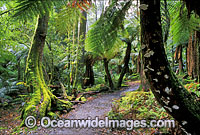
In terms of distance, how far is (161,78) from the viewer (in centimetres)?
106

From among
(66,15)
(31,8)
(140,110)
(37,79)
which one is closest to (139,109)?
(140,110)

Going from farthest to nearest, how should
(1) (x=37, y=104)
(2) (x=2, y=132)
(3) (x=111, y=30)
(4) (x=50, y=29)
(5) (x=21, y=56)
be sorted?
(4) (x=50, y=29), (5) (x=21, y=56), (1) (x=37, y=104), (2) (x=2, y=132), (3) (x=111, y=30)

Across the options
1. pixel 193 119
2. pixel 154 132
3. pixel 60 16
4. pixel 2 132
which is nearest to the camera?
pixel 193 119

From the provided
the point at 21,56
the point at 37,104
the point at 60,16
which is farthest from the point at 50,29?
the point at 60,16

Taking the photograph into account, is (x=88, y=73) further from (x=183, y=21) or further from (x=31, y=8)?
(x=31, y=8)

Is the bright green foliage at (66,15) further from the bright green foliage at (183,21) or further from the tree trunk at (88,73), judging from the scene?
the tree trunk at (88,73)

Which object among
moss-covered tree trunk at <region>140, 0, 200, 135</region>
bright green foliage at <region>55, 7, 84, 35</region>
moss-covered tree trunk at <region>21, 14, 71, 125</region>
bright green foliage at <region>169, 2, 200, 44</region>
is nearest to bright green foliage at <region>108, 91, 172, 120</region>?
moss-covered tree trunk at <region>140, 0, 200, 135</region>

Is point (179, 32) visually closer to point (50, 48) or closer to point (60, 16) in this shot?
point (60, 16)

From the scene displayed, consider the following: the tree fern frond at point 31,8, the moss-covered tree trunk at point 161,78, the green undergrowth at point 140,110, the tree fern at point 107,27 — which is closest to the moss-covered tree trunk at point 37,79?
the green undergrowth at point 140,110

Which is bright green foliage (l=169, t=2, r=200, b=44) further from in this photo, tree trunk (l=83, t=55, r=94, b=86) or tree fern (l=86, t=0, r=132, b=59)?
tree trunk (l=83, t=55, r=94, b=86)

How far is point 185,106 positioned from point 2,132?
3.69 m

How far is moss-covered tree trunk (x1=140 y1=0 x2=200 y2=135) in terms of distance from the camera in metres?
1.01

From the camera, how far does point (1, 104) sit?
17.6ft

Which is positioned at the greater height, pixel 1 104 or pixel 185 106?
pixel 185 106
